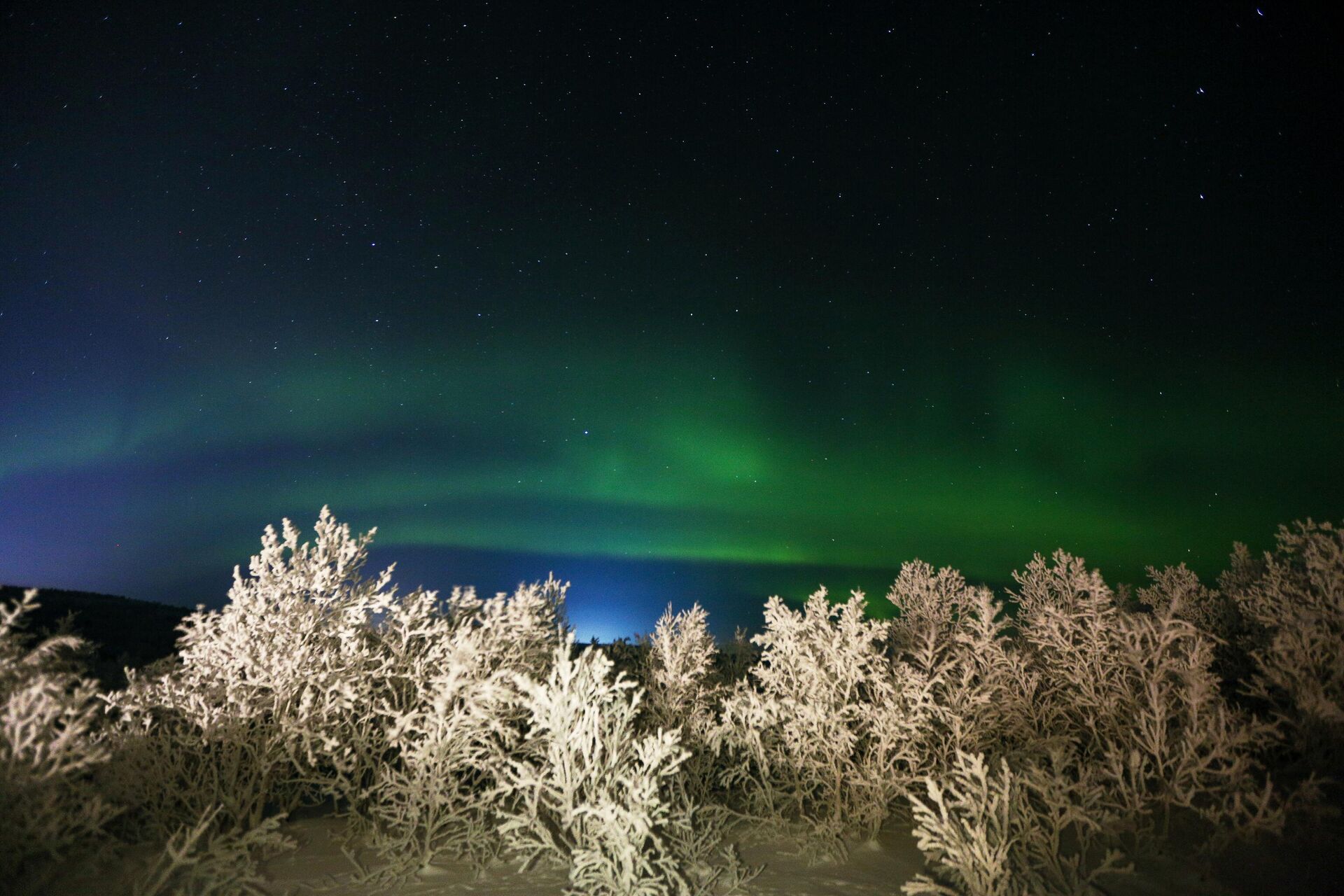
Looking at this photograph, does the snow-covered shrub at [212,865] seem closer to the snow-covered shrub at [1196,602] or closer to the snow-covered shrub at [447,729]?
the snow-covered shrub at [447,729]

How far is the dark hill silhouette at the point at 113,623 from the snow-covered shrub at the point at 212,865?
7817 mm

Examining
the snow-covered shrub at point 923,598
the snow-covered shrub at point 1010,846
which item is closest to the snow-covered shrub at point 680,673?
the snow-covered shrub at point 1010,846

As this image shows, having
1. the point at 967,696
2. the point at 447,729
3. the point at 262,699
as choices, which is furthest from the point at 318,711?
the point at 967,696

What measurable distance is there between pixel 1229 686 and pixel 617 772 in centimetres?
751

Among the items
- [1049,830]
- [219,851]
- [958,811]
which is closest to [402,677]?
[219,851]

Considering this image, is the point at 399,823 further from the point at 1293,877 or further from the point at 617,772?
the point at 1293,877

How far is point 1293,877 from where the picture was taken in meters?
4.13

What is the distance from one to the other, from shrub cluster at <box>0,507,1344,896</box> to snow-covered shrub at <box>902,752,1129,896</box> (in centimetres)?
3

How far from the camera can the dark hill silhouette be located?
1316cm

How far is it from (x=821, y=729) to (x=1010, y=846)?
77.9 inches

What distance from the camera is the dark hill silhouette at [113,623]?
1316 cm

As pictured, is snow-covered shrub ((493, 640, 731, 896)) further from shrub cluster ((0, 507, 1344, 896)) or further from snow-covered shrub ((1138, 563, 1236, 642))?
snow-covered shrub ((1138, 563, 1236, 642))

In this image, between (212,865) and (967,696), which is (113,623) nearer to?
(212,865)

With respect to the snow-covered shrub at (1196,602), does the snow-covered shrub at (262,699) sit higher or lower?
lower
